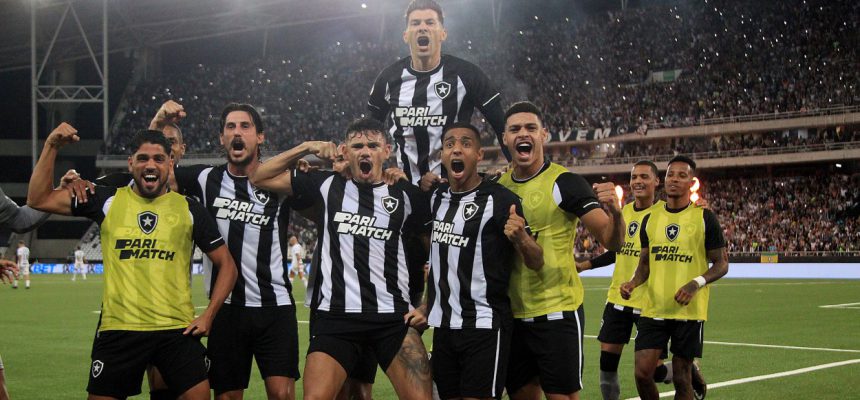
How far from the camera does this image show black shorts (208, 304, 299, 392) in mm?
6445

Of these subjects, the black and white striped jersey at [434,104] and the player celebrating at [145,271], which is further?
the black and white striped jersey at [434,104]

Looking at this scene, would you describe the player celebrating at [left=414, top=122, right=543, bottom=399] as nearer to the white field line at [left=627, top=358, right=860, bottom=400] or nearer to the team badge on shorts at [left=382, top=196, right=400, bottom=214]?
the team badge on shorts at [left=382, top=196, right=400, bottom=214]

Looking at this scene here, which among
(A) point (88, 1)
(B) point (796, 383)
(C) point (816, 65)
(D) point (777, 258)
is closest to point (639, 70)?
(C) point (816, 65)

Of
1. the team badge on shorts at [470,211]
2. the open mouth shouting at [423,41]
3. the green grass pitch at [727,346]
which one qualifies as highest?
the open mouth shouting at [423,41]

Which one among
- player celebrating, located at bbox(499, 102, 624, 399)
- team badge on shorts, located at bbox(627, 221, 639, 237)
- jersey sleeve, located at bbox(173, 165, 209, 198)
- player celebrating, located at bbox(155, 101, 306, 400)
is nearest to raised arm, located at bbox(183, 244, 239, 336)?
player celebrating, located at bbox(155, 101, 306, 400)

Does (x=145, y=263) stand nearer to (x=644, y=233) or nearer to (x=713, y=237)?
(x=644, y=233)

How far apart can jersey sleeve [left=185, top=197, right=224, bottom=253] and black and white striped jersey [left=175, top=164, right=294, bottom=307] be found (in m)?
0.41

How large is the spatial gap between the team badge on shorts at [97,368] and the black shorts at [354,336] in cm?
128

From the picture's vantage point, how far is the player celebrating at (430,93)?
668cm

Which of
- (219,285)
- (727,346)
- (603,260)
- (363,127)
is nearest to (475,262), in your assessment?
(363,127)

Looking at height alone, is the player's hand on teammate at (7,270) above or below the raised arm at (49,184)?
below

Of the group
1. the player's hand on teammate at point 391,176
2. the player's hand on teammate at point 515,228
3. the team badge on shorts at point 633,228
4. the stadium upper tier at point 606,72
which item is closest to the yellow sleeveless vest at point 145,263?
the player's hand on teammate at point 391,176

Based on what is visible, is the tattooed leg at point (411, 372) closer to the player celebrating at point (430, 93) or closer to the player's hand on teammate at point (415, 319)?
the player's hand on teammate at point (415, 319)

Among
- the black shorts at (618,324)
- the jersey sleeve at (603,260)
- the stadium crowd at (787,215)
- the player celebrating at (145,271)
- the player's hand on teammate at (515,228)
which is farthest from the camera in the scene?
the stadium crowd at (787,215)
